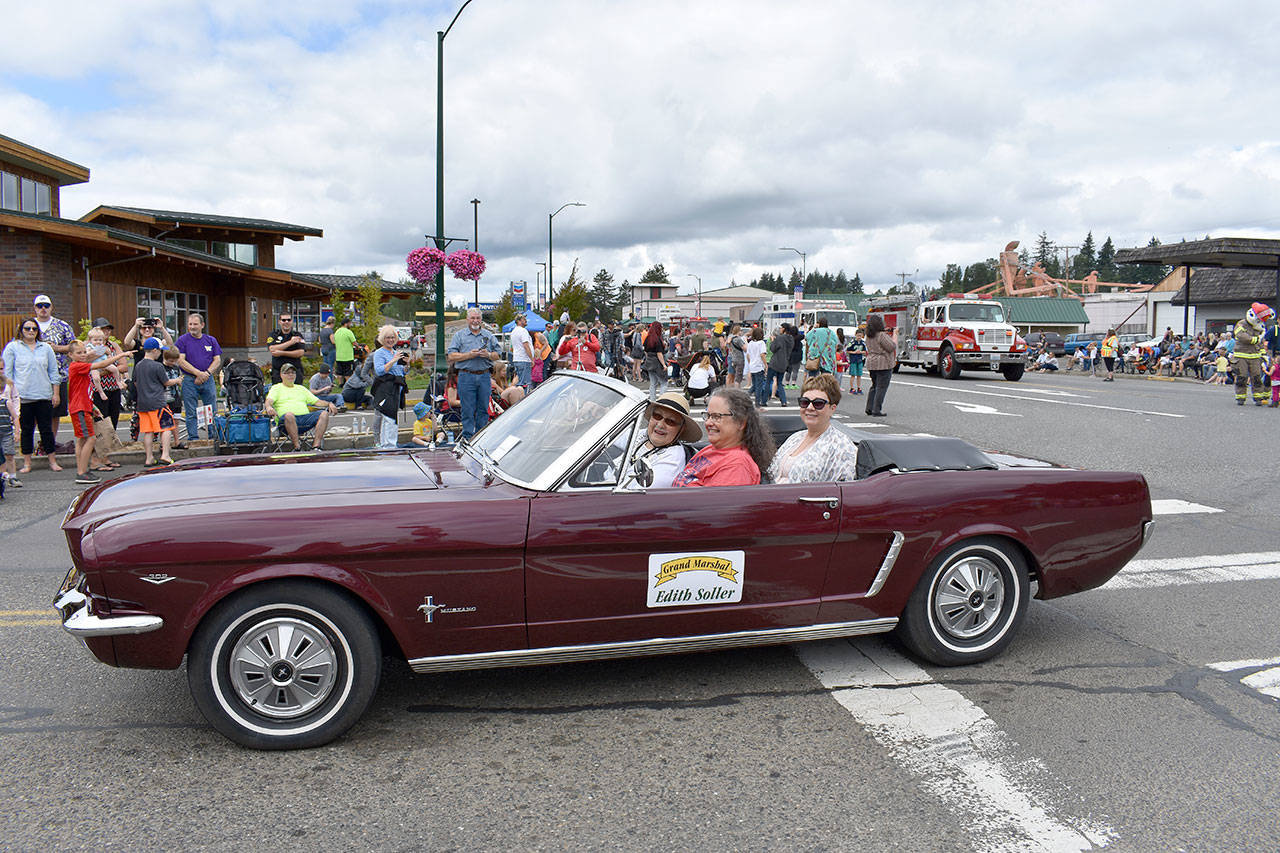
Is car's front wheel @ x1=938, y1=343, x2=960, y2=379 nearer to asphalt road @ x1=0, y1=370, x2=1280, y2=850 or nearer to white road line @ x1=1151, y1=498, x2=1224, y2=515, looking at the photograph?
white road line @ x1=1151, y1=498, x2=1224, y2=515

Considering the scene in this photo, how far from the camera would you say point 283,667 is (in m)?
3.38

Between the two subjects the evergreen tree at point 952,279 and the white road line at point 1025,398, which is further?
the evergreen tree at point 952,279

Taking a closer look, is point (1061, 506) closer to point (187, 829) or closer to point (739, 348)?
point (187, 829)

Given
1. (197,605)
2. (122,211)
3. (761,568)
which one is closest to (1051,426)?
(761,568)

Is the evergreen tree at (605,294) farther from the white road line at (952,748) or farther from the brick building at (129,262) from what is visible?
the white road line at (952,748)

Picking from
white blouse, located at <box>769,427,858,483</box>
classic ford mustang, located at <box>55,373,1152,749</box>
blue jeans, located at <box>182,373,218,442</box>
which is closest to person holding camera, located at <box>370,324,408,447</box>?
blue jeans, located at <box>182,373,218,442</box>

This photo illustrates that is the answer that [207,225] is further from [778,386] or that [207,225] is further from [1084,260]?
[1084,260]

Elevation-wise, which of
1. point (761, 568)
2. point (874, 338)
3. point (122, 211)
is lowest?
point (761, 568)

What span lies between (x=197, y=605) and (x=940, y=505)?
3.10 metres

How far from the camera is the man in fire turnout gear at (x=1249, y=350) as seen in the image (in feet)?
55.2

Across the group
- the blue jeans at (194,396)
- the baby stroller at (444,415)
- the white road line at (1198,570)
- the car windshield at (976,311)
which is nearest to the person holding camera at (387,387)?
the baby stroller at (444,415)

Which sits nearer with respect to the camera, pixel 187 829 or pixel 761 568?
pixel 187 829

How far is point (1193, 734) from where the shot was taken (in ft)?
12.0

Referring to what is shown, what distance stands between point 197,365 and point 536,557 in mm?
9065
